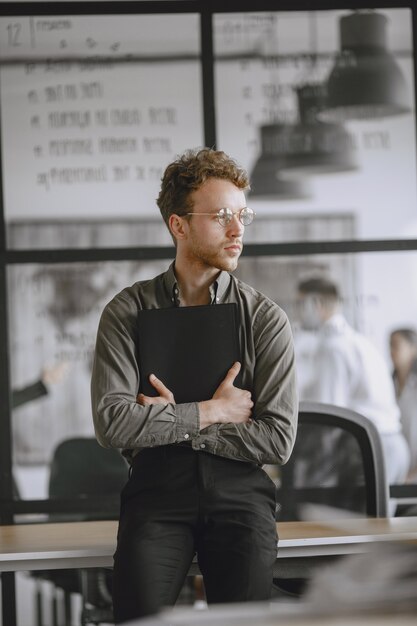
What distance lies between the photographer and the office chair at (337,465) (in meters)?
3.53

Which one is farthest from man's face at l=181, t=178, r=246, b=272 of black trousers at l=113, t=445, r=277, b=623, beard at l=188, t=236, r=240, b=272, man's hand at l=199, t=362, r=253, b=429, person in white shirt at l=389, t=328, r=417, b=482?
person in white shirt at l=389, t=328, r=417, b=482

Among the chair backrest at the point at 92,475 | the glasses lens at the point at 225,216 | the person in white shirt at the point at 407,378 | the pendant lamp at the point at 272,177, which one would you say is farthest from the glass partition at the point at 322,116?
the glasses lens at the point at 225,216

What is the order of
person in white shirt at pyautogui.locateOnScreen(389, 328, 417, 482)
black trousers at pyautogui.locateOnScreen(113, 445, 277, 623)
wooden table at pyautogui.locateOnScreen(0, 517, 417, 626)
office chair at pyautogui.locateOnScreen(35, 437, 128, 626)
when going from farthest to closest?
person in white shirt at pyautogui.locateOnScreen(389, 328, 417, 482), office chair at pyautogui.locateOnScreen(35, 437, 128, 626), wooden table at pyautogui.locateOnScreen(0, 517, 417, 626), black trousers at pyautogui.locateOnScreen(113, 445, 277, 623)

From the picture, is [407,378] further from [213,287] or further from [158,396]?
[158,396]

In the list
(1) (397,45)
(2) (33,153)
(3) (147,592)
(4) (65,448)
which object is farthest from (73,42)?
(3) (147,592)

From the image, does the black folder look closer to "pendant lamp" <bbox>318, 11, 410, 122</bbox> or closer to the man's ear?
the man's ear

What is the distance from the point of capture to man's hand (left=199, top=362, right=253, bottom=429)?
110 inches

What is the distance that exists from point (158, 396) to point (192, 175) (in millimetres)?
621

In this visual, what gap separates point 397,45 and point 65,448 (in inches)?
93.4

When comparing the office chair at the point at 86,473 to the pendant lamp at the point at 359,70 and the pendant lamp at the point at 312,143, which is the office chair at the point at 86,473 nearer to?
the pendant lamp at the point at 312,143

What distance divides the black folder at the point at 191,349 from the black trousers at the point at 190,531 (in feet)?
0.63

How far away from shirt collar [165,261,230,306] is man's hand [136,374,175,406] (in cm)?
26

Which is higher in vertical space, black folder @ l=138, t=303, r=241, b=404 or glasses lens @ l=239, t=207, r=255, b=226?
glasses lens @ l=239, t=207, r=255, b=226

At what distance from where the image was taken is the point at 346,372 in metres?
4.86
